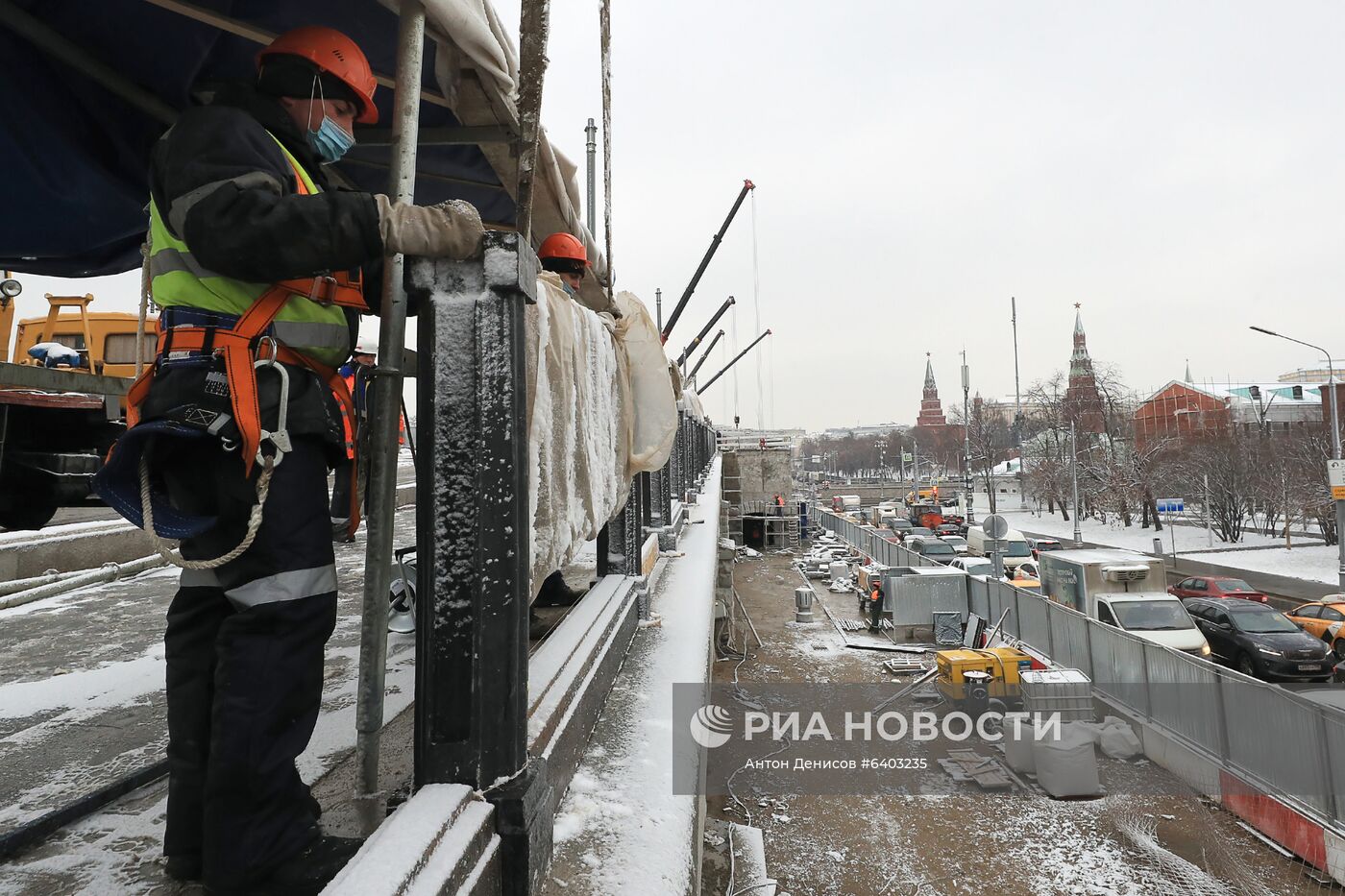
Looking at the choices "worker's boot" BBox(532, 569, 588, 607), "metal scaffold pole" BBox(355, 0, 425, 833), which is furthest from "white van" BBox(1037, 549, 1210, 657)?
"metal scaffold pole" BBox(355, 0, 425, 833)

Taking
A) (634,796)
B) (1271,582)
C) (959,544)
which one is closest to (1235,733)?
(634,796)

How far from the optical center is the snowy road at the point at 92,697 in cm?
221

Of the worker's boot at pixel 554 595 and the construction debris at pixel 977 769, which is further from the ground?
the worker's boot at pixel 554 595

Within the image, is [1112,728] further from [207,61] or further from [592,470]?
[207,61]

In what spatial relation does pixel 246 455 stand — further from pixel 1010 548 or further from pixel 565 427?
pixel 1010 548

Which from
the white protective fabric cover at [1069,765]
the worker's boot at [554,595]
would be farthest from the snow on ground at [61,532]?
the white protective fabric cover at [1069,765]

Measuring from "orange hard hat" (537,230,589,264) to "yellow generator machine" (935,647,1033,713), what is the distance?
41.7 feet

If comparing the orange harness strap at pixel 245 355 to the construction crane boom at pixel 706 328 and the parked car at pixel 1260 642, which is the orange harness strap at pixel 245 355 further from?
the parked car at pixel 1260 642

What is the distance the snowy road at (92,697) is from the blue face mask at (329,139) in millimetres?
1752

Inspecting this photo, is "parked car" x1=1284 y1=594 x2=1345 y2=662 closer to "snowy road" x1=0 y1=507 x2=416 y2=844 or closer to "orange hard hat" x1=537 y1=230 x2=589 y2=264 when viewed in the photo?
"orange hard hat" x1=537 y1=230 x2=589 y2=264

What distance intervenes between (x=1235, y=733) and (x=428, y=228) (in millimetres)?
13132

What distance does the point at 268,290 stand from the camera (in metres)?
1.56

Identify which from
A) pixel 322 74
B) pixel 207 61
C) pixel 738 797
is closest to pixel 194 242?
pixel 322 74

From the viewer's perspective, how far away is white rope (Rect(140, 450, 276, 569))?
140 centimetres
